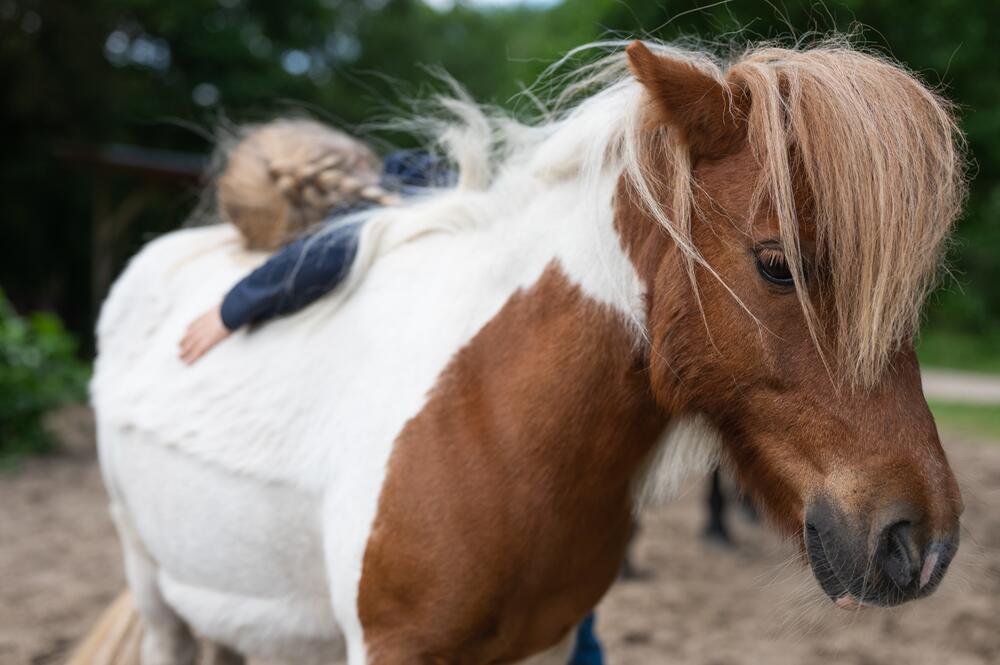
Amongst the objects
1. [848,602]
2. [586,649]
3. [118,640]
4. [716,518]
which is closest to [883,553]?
[848,602]

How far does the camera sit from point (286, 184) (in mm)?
2533

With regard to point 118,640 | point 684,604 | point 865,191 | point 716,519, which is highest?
point 865,191

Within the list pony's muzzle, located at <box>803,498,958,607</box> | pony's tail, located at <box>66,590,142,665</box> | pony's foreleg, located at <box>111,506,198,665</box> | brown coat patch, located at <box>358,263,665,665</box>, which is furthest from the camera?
pony's tail, located at <box>66,590,142,665</box>

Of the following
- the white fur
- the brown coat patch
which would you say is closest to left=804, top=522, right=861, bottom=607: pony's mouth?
the brown coat patch

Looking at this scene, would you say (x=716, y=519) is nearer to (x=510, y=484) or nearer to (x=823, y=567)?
(x=510, y=484)

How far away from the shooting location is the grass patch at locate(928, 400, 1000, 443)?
9.37 m

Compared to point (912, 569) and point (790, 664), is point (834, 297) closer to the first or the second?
point (912, 569)

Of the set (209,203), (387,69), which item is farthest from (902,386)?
(387,69)

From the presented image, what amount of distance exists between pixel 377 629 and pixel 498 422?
0.47 metres

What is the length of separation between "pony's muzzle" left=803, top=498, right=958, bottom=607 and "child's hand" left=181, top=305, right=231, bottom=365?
1536mm

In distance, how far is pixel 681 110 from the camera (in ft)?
4.88

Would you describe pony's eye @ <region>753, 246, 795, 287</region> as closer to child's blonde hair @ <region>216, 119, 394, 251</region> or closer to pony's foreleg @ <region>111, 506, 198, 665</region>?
child's blonde hair @ <region>216, 119, 394, 251</region>

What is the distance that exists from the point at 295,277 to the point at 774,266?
45.1 inches

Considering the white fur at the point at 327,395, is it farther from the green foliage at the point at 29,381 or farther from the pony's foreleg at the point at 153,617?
the green foliage at the point at 29,381
